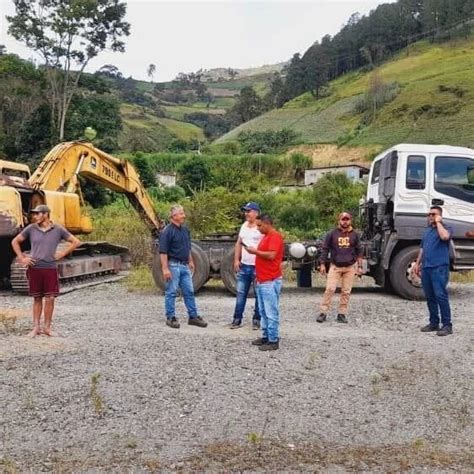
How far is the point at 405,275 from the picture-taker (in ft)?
40.9

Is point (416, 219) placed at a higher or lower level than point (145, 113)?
lower

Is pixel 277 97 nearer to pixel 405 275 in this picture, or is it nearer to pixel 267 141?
pixel 267 141

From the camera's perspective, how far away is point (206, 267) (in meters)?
12.9

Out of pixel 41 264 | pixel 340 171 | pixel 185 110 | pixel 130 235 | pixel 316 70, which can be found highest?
pixel 316 70

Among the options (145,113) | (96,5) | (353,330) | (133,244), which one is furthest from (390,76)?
(353,330)

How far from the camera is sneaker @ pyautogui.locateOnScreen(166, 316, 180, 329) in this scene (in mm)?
9076

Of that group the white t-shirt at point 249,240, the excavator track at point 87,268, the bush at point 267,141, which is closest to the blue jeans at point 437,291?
the white t-shirt at point 249,240

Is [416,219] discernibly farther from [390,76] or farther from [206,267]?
[390,76]

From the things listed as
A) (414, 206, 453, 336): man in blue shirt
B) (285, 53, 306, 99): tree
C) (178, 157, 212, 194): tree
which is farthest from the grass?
(414, 206, 453, 336): man in blue shirt

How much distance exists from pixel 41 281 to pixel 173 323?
6.18ft

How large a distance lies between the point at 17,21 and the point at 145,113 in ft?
286

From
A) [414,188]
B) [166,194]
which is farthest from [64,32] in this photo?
[414,188]

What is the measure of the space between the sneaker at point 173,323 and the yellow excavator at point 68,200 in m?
4.41

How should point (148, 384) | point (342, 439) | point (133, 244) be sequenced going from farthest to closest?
point (133, 244) → point (148, 384) → point (342, 439)
